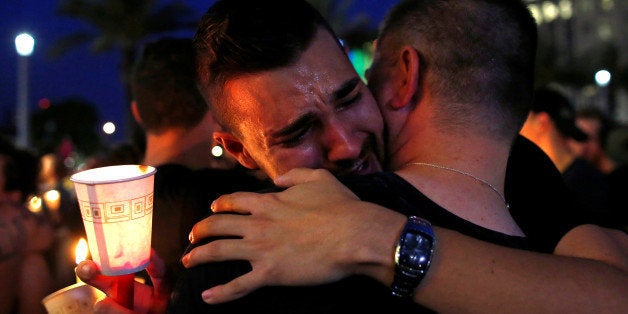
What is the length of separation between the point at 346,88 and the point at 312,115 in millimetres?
190

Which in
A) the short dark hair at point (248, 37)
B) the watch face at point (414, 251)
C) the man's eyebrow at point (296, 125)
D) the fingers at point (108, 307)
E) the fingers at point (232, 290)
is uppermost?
the short dark hair at point (248, 37)

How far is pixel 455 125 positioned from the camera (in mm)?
1850

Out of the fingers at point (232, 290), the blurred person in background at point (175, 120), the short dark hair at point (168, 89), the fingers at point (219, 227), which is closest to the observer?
the fingers at point (232, 290)

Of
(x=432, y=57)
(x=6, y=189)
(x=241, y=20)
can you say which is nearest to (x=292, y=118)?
(x=241, y=20)

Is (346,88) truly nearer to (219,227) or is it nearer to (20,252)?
(219,227)

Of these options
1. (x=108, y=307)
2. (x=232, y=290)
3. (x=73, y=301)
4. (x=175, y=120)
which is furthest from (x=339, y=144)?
(x=175, y=120)

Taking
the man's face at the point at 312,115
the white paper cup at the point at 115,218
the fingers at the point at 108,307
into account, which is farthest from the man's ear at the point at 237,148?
the fingers at the point at 108,307

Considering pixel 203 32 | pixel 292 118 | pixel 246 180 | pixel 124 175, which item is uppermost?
pixel 203 32

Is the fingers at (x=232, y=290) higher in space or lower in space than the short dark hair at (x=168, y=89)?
lower

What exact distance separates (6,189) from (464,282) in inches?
181

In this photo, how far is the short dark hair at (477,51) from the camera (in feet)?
6.25

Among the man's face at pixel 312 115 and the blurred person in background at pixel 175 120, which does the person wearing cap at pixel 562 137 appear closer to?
the blurred person in background at pixel 175 120

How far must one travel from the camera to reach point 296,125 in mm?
2020

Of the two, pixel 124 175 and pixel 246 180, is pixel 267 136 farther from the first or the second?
pixel 246 180
